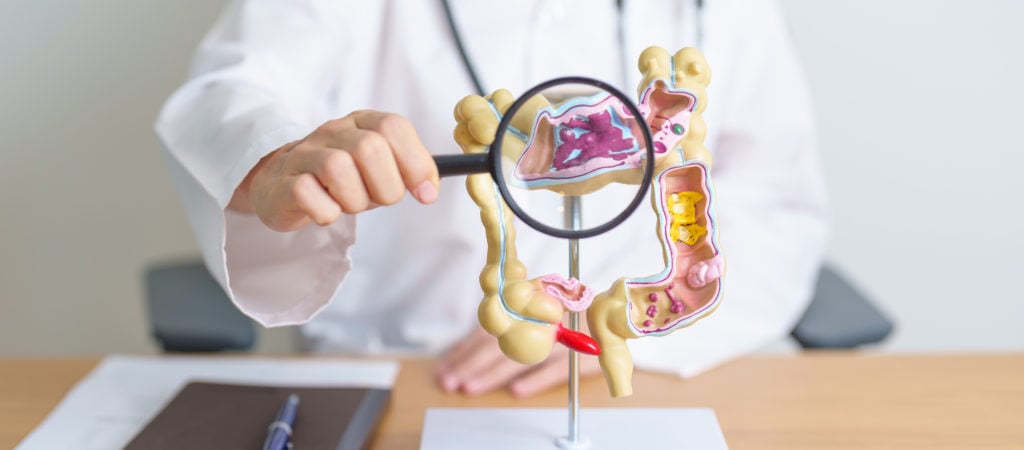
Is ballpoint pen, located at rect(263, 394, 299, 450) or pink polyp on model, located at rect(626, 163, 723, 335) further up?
pink polyp on model, located at rect(626, 163, 723, 335)

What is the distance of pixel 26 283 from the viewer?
1.39m

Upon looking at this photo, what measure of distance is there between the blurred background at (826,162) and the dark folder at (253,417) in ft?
2.20

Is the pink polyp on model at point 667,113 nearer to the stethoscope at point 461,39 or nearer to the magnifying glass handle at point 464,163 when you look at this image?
the magnifying glass handle at point 464,163

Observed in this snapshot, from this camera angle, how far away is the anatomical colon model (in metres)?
0.55

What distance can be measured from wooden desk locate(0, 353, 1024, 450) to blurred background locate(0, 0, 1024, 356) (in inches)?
20.6

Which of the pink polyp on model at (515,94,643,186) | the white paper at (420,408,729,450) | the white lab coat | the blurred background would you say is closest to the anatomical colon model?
the pink polyp on model at (515,94,643,186)

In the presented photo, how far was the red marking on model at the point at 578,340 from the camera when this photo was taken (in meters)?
0.57

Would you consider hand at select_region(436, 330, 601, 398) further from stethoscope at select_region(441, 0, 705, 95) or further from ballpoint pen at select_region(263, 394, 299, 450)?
stethoscope at select_region(441, 0, 705, 95)

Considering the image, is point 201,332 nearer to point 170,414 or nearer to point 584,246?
point 170,414

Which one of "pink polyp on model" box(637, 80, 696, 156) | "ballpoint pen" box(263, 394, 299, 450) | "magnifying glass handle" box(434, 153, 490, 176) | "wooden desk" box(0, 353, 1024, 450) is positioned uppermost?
"pink polyp on model" box(637, 80, 696, 156)

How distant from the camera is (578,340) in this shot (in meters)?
0.57

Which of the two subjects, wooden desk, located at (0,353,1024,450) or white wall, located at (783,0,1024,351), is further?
white wall, located at (783,0,1024,351)

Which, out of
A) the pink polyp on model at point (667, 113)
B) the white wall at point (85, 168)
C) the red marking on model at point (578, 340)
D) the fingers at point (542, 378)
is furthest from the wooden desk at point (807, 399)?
the white wall at point (85, 168)

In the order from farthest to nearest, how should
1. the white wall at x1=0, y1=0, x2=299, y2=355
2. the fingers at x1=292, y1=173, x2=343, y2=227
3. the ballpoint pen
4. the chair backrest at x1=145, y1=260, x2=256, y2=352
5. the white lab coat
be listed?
the white wall at x1=0, y1=0, x2=299, y2=355 → the chair backrest at x1=145, y1=260, x2=256, y2=352 → the white lab coat → the ballpoint pen → the fingers at x1=292, y1=173, x2=343, y2=227
